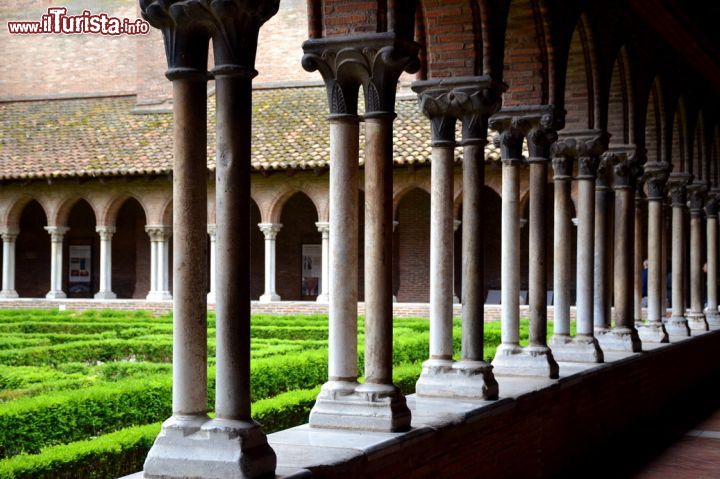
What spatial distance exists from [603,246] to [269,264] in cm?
1445

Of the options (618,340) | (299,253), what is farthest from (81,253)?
(618,340)

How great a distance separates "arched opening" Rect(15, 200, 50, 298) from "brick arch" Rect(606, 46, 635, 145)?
21840mm

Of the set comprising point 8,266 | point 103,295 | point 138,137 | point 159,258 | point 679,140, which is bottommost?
point 103,295

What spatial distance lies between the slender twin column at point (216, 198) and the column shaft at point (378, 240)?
1458 millimetres

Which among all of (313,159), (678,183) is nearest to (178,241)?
(678,183)

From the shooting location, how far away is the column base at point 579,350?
31.1 feet

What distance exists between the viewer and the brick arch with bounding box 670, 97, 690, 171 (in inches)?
569

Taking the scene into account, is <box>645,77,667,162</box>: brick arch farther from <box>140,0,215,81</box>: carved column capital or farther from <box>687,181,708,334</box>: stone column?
<box>140,0,215,81</box>: carved column capital

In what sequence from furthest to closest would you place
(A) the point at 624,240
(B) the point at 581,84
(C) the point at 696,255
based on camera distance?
1. (C) the point at 696,255
2. (A) the point at 624,240
3. (B) the point at 581,84

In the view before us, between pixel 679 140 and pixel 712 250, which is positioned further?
pixel 712 250

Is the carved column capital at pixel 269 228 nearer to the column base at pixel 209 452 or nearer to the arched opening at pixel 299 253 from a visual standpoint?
the arched opening at pixel 299 253

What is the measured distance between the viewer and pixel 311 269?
2839 cm

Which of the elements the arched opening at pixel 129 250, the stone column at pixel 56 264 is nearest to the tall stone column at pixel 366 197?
the stone column at pixel 56 264

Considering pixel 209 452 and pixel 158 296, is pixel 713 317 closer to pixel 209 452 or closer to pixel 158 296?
pixel 158 296
